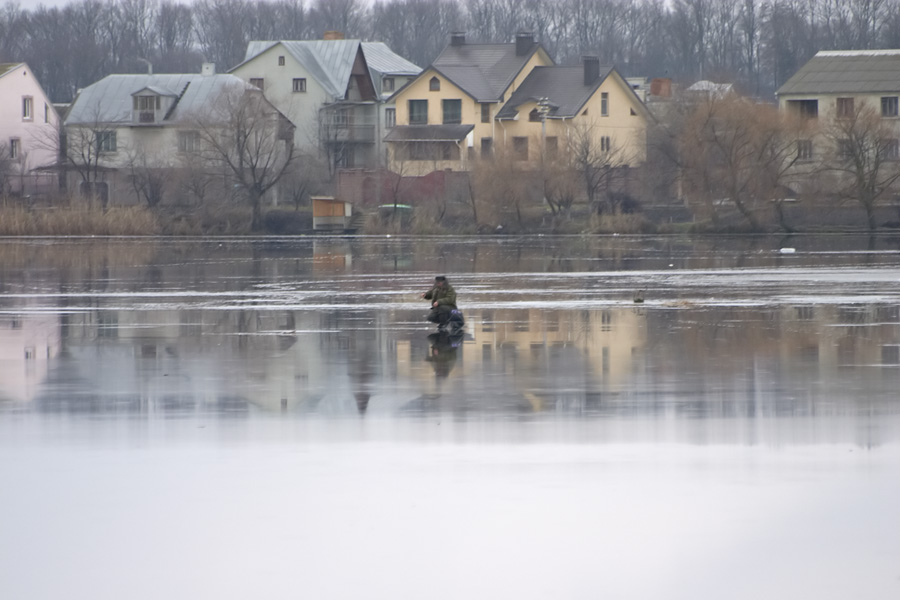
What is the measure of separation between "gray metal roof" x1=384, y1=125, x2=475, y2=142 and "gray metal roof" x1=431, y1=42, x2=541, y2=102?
2202 millimetres

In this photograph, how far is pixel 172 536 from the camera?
357 inches

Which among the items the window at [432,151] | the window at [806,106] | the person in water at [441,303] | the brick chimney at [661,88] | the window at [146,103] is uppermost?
the brick chimney at [661,88]

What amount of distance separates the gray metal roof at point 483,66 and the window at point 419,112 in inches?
83.9

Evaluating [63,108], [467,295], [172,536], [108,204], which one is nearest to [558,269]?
[467,295]

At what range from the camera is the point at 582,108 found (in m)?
74.2

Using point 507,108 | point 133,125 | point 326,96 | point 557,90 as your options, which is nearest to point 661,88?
point 557,90

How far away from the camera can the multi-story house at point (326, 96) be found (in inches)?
3137

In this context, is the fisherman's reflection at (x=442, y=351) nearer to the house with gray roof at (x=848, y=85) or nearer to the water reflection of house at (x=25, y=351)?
the water reflection of house at (x=25, y=351)

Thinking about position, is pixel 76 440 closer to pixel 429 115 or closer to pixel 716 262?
pixel 716 262

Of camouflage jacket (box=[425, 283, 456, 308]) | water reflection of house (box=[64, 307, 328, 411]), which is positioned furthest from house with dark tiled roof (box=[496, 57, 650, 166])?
camouflage jacket (box=[425, 283, 456, 308])

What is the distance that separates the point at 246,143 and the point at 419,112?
Answer: 1213 centimetres

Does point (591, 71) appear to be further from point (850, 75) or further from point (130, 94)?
point (130, 94)

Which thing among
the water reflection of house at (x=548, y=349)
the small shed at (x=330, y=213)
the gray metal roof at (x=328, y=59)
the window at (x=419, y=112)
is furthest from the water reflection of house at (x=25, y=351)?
the gray metal roof at (x=328, y=59)

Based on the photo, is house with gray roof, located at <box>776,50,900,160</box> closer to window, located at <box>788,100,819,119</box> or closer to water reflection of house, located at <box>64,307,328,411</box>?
window, located at <box>788,100,819,119</box>
